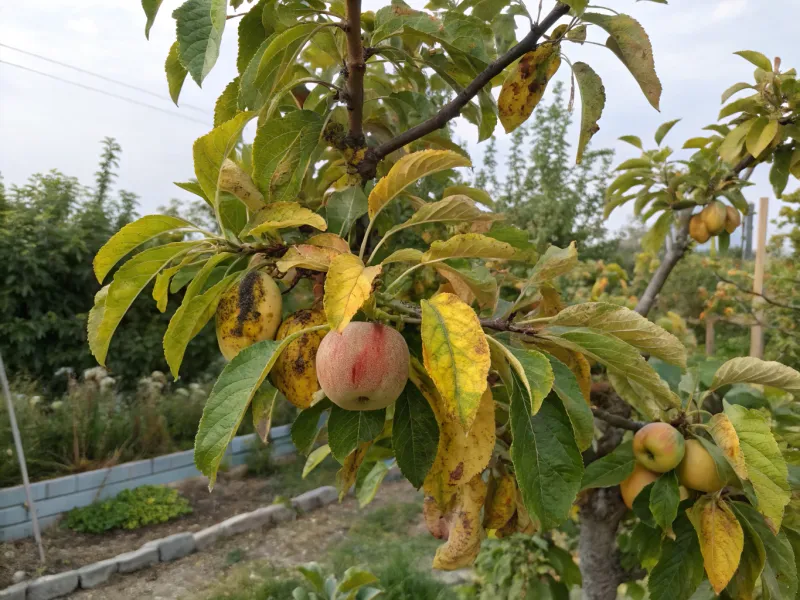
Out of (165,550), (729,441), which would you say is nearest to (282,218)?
(729,441)

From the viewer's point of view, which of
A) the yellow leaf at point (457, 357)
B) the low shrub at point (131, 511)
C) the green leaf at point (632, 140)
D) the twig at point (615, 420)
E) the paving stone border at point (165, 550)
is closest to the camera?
the yellow leaf at point (457, 357)

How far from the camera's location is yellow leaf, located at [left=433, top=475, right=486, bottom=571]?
0.84 m

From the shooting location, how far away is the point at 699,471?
884 mm

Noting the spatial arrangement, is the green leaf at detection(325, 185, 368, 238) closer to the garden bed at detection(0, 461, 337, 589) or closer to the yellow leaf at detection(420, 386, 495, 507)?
the yellow leaf at detection(420, 386, 495, 507)

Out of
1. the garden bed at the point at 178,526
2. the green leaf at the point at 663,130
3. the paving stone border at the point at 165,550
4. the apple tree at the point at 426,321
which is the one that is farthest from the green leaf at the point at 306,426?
the garden bed at the point at 178,526

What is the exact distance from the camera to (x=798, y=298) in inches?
171

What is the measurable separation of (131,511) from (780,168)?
13.7 ft

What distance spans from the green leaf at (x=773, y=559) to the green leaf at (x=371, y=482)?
0.62 metres

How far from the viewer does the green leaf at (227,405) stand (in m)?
0.53

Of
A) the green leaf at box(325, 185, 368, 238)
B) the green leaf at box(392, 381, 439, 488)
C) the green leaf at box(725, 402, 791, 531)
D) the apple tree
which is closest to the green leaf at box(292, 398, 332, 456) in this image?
the apple tree

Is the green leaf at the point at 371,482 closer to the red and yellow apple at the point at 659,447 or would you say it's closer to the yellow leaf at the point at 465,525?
Answer: the yellow leaf at the point at 465,525

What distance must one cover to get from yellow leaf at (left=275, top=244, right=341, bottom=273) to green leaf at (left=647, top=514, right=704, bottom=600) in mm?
689

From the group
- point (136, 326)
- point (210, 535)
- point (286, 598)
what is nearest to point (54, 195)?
point (136, 326)

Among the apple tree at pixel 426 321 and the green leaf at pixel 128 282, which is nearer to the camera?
the apple tree at pixel 426 321
